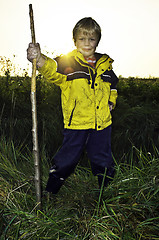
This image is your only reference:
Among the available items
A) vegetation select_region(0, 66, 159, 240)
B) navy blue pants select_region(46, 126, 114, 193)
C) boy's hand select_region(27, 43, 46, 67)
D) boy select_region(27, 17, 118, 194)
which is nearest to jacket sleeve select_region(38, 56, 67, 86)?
boy select_region(27, 17, 118, 194)

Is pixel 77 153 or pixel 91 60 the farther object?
pixel 91 60

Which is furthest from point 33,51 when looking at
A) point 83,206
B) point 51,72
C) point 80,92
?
point 83,206

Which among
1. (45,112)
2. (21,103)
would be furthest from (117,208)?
(21,103)

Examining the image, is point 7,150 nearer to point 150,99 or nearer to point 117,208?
point 117,208

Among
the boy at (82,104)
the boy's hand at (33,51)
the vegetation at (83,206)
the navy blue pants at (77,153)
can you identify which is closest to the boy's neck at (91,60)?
the boy at (82,104)

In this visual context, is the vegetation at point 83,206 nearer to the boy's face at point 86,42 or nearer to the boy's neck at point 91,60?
the boy's neck at point 91,60

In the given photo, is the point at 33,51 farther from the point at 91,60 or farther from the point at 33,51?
the point at 91,60

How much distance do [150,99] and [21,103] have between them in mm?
3374

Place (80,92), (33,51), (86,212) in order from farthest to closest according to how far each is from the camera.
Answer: (80,92)
(86,212)
(33,51)

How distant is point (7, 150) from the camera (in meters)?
2.90

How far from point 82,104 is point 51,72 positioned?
369 mm

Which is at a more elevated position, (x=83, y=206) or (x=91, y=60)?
(x=91, y=60)

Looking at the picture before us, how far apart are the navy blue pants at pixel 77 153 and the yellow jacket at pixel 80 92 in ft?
0.25

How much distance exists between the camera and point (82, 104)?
2232 mm
